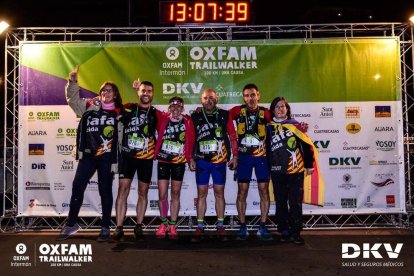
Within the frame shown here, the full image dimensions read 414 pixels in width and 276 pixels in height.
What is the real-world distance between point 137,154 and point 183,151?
0.66 m

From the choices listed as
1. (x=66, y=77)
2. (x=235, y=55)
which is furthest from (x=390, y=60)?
(x=66, y=77)

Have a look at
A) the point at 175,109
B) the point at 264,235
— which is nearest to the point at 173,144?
the point at 175,109

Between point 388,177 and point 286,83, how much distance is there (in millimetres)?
2218

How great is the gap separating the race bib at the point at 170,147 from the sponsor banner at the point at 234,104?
2.77 feet

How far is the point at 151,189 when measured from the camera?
21.3ft

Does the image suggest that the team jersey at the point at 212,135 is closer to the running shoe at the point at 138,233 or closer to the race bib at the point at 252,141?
the race bib at the point at 252,141

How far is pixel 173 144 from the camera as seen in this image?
19.0 feet

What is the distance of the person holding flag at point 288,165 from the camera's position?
5.44m

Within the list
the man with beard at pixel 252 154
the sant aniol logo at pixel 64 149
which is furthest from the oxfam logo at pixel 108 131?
the man with beard at pixel 252 154

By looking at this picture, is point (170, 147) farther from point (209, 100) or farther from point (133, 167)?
point (209, 100)

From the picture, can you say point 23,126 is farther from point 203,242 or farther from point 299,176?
point 299,176

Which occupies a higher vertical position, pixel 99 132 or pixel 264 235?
pixel 99 132

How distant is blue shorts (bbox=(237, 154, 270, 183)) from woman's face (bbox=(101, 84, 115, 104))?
81.7 inches

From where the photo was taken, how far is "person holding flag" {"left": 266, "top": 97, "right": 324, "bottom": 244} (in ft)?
17.9
